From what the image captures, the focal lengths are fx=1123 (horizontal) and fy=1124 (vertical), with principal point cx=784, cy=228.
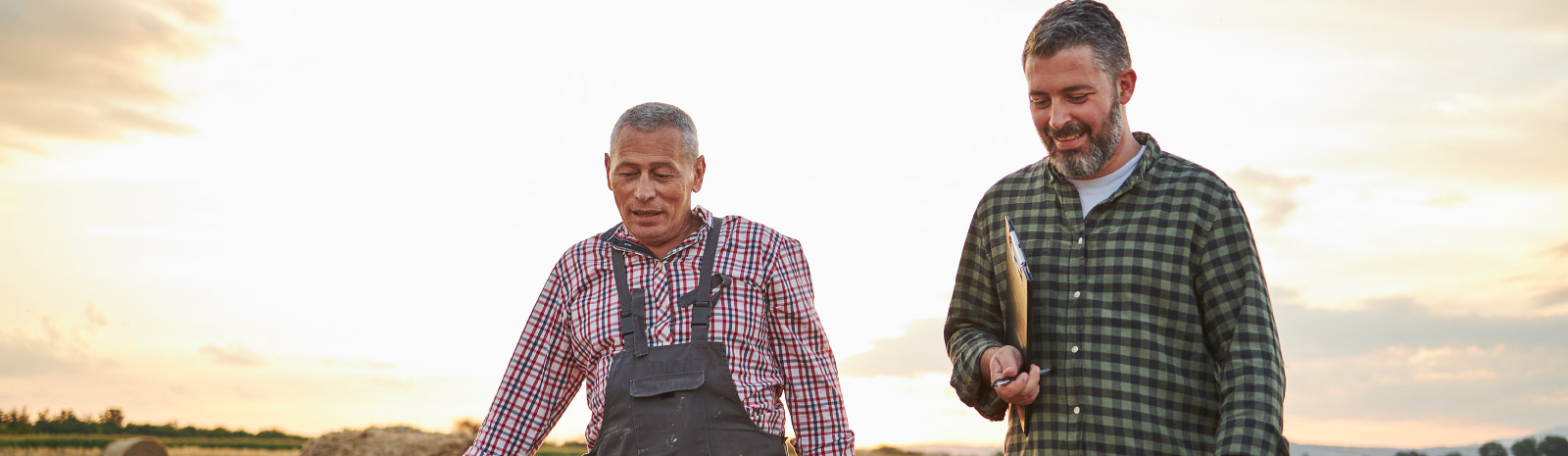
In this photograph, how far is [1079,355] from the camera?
3.65 metres

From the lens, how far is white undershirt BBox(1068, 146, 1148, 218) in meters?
3.80

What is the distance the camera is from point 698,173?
436 centimetres

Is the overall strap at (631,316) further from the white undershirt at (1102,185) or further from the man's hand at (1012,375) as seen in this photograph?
the white undershirt at (1102,185)

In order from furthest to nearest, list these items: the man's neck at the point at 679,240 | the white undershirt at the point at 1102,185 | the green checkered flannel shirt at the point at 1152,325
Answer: the man's neck at the point at 679,240, the white undershirt at the point at 1102,185, the green checkered flannel shirt at the point at 1152,325

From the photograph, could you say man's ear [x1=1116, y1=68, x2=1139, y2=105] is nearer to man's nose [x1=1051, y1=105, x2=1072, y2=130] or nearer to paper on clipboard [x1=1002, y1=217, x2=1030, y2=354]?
man's nose [x1=1051, y1=105, x2=1072, y2=130]

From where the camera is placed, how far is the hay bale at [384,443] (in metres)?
14.5

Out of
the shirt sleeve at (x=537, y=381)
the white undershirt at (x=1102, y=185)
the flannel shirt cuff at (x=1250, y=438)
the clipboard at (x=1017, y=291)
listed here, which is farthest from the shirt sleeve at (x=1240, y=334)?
the shirt sleeve at (x=537, y=381)

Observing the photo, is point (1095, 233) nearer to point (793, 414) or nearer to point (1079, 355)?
point (1079, 355)

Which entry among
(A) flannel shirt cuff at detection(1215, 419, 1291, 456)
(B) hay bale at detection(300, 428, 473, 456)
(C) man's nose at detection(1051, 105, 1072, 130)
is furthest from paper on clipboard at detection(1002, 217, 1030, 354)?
(B) hay bale at detection(300, 428, 473, 456)

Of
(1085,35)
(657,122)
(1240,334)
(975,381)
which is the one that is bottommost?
(975,381)

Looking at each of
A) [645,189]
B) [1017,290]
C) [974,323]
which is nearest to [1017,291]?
[1017,290]

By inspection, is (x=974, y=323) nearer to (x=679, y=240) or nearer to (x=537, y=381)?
(x=679, y=240)

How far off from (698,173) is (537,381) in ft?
3.48

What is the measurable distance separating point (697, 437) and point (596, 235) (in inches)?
40.9
